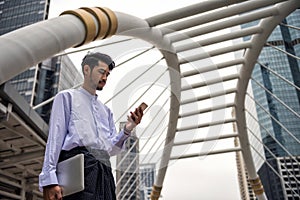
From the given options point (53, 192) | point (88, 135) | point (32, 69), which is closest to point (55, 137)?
point (88, 135)

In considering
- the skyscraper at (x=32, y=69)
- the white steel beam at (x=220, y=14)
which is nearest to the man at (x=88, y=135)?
the white steel beam at (x=220, y=14)

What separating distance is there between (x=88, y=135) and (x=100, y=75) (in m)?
0.34

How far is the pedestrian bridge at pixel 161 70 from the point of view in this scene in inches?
79.4

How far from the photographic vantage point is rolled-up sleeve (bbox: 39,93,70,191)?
57.0 inches

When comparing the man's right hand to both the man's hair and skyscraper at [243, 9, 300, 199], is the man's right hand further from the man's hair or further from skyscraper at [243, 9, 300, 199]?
skyscraper at [243, 9, 300, 199]

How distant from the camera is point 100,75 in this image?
5.59 ft

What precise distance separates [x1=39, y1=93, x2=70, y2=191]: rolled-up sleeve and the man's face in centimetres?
18

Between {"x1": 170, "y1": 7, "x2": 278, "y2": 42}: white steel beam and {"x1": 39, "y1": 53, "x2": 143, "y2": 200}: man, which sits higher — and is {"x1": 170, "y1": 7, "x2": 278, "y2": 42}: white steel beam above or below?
above

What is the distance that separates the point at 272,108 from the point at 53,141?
2409 inches

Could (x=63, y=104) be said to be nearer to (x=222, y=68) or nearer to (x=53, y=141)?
(x=53, y=141)

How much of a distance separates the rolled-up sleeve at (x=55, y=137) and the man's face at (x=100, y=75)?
0.58 ft

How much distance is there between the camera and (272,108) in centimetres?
5812

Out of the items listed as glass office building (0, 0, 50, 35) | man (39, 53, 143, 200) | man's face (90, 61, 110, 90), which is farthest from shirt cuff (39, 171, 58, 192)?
glass office building (0, 0, 50, 35)

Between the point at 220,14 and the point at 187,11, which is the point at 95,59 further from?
the point at 220,14
